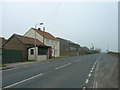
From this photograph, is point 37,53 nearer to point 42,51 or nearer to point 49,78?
point 42,51

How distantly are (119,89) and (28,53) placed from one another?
31322mm

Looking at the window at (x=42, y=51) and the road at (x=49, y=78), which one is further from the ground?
the window at (x=42, y=51)

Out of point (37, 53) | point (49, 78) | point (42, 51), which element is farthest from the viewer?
point (42, 51)

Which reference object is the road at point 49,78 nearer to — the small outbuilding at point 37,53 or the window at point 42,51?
the small outbuilding at point 37,53

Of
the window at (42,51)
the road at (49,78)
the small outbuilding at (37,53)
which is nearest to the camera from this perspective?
the road at (49,78)

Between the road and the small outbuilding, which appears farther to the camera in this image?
the small outbuilding

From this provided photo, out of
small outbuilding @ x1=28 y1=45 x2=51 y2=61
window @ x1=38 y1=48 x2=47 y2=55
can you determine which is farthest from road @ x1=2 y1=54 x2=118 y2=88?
window @ x1=38 y1=48 x2=47 y2=55

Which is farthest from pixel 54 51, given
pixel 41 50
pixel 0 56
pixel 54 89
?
pixel 54 89

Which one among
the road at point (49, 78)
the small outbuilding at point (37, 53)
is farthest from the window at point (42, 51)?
the road at point (49, 78)

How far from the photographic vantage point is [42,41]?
51.9 meters

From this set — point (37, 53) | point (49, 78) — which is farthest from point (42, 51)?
point (49, 78)

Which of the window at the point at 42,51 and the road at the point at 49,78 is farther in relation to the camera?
the window at the point at 42,51

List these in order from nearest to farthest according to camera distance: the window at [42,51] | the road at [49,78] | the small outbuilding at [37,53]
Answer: the road at [49,78] → the small outbuilding at [37,53] → the window at [42,51]

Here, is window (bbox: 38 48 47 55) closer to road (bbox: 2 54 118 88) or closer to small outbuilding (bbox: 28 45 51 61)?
small outbuilding (bbox: 28 45 51 61)
